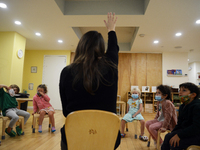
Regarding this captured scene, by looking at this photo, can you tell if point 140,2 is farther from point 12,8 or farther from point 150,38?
point 12,8

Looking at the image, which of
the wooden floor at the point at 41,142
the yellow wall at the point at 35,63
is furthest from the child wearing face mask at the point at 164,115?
the yellow wall at the point at 35,63

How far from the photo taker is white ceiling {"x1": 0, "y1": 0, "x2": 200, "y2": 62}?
3.41m

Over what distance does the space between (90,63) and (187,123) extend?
56.8 inches

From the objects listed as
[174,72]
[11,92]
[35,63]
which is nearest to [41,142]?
[11,92]

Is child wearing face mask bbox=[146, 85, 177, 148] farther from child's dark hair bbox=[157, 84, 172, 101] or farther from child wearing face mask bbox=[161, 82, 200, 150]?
child wearing face mask bbox=[161, 82, 200, 150]

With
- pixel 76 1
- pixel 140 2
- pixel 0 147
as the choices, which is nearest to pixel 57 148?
pixel 0 147

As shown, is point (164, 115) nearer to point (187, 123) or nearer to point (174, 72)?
Result: point (187, 123)

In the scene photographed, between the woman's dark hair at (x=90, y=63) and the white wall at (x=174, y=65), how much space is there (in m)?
6.85

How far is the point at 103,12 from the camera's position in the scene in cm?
382

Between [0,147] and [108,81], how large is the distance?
98.5 inches

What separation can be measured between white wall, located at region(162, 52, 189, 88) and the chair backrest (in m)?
6.99

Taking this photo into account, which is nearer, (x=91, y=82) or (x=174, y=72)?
(x=91, y=82)

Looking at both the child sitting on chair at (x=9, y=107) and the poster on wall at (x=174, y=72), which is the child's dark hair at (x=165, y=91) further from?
the poster on wall at (x=174, y=72)

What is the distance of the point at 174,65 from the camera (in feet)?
23.4
